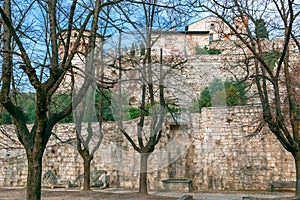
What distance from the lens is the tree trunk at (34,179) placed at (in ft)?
19.2

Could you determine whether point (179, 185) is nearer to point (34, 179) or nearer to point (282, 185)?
point (282, 185)

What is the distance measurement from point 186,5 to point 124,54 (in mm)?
2050

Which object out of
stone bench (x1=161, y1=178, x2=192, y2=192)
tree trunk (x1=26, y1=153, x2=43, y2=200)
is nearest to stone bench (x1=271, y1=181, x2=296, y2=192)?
stone bench (x1=161, y1=178, x2=192, y2=192)

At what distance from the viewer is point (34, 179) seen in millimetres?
5918

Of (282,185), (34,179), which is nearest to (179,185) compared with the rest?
(282,185)

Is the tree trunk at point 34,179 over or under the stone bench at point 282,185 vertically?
over

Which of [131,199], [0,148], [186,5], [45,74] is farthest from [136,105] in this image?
[0,148]

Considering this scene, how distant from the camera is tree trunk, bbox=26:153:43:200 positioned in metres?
5.87

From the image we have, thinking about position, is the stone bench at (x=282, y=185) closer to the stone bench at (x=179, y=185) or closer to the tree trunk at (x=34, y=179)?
the stone bench at (x=179, y=185)

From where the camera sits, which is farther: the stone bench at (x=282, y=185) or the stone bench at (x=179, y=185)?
the stone bench at (x=179, y=185)

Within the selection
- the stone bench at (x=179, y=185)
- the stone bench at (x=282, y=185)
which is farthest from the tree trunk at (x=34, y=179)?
the stone bench at (x=282, y=185)

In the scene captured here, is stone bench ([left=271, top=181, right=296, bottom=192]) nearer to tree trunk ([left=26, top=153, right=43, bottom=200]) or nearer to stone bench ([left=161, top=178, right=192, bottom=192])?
stone bench ([left=161, top=178, right=192, bottom=192])

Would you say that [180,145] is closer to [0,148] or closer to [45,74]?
[45,74]

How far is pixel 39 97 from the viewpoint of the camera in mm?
5707
